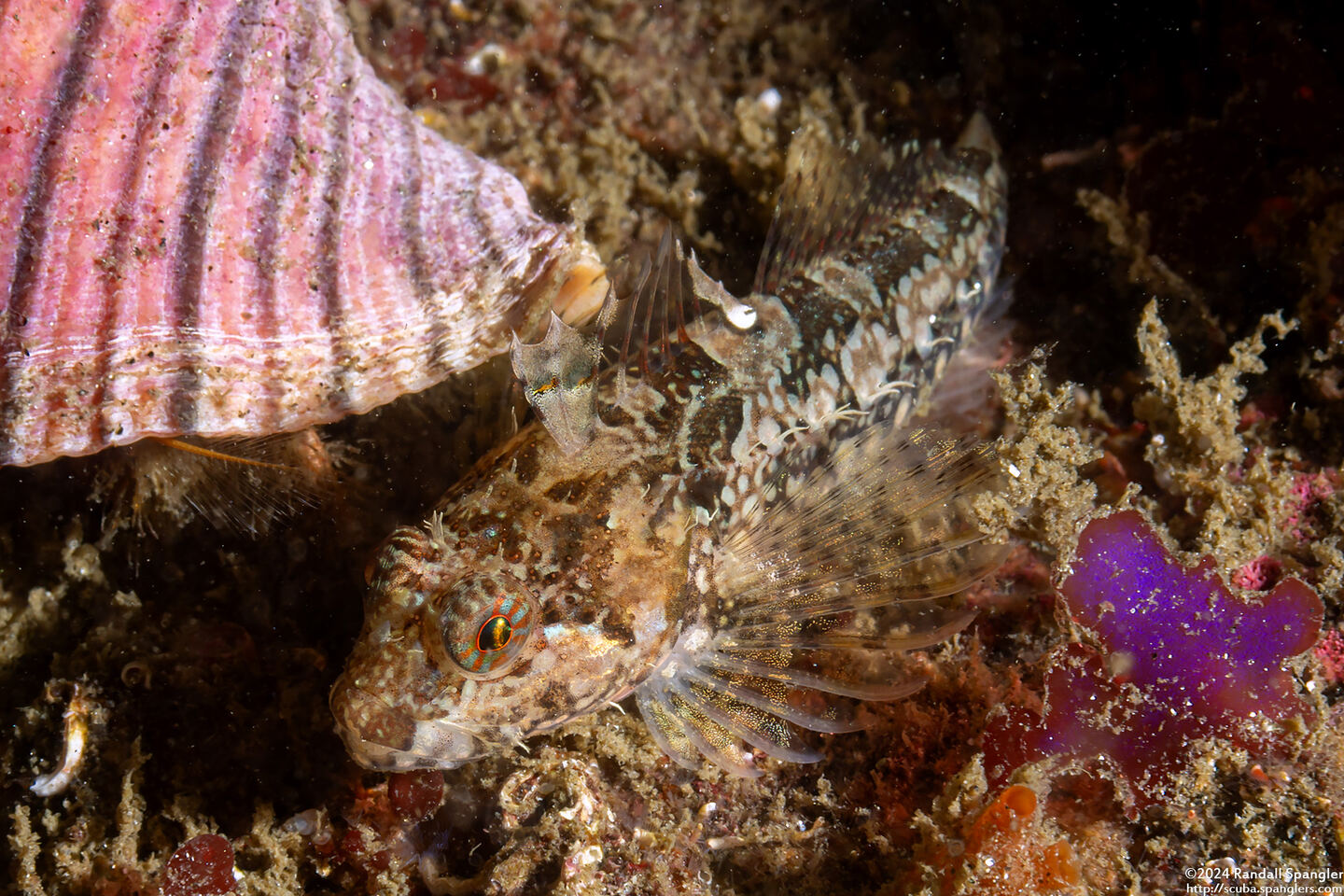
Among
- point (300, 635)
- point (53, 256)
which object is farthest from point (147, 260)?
point (300, 635)

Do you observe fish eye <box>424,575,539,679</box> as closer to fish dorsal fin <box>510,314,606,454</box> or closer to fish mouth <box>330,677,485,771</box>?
fish mouth <box>330,677,485,771</box>

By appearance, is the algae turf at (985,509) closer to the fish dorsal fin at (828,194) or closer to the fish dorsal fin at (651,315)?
the fish dorsal fin at (828,194)

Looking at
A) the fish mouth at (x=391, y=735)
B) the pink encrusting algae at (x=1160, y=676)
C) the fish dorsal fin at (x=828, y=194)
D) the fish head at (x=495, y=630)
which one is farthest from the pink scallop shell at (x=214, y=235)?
the pink encrusting algae at (x=1160, y=676)

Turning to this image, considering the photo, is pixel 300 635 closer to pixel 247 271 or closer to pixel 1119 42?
pixel 247 271

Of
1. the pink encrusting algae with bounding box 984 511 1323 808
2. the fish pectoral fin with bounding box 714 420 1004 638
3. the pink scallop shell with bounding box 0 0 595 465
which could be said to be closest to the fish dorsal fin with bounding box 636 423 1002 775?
the fish pectoral fin with bounding box 714 420 1004 638

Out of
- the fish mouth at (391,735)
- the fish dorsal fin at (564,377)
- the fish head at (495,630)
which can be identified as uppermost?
the fish dorsal fin at (564,377)

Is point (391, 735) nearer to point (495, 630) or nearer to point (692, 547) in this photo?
point (495, 630)
